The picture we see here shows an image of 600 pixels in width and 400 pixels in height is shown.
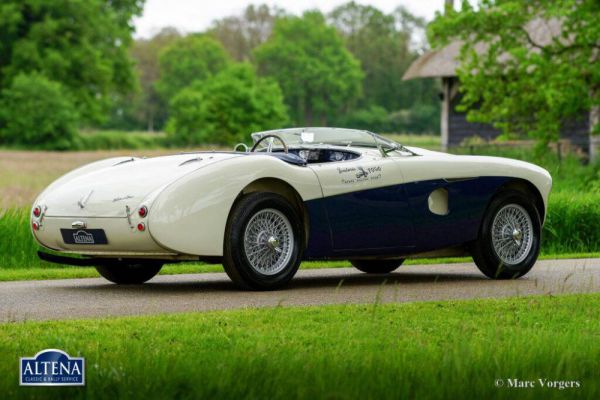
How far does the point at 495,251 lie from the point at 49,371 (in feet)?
21.2

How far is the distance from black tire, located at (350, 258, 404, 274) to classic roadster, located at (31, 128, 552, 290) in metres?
1.16

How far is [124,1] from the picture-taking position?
77.0 m

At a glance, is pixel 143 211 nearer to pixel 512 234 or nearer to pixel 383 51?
pixel 512 234

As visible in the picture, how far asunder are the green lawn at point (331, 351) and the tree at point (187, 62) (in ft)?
352

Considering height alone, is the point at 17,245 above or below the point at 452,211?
below

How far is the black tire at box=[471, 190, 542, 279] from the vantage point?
1059 centimetres

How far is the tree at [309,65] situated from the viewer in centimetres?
11412

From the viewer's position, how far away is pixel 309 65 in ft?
373

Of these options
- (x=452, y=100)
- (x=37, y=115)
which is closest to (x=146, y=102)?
(x=37, y=115)

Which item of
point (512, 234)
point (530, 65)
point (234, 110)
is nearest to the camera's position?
point (512, 234)

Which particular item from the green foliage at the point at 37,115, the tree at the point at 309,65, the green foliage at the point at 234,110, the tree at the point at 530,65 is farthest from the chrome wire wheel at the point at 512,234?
the tree at the point at 309,65

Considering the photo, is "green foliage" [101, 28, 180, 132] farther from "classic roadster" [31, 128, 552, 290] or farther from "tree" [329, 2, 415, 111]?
"classic roadster" [31, 128, 552, 290]

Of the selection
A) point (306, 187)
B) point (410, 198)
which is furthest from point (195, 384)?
point (410, 198)

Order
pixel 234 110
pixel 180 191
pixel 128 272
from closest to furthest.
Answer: pixel 180 191 < pixel 128 272 < pixel 234 110
